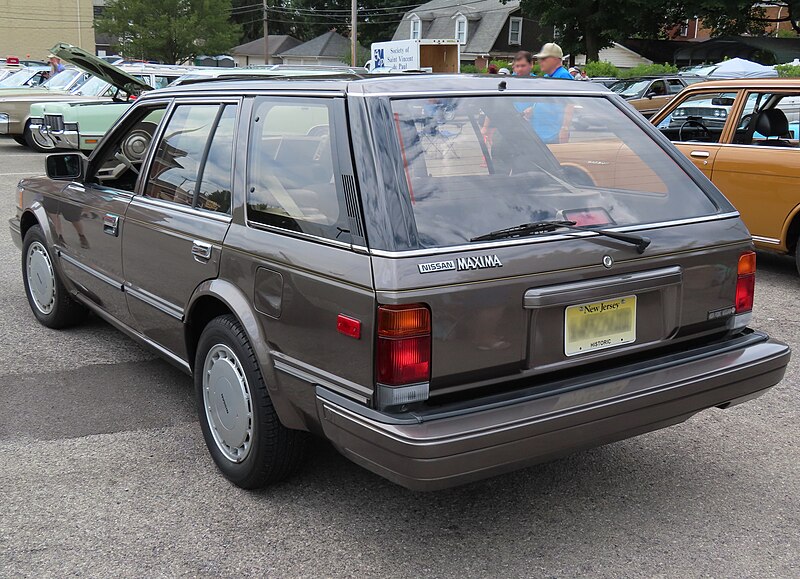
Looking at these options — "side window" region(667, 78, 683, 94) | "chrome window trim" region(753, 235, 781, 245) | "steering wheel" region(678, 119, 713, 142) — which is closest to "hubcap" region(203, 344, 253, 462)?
"chrome window trim" region(753, 235, 781, 245)

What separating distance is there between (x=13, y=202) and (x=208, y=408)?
9000mm

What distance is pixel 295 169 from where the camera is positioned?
3197mm

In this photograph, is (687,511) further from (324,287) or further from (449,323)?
(324,287)

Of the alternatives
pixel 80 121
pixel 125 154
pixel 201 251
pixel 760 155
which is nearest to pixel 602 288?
pixel 201 251

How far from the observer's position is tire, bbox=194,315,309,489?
3260mm

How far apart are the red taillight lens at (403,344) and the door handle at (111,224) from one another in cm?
227

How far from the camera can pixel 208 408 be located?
11.9 ft

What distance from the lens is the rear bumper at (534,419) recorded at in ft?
8.64

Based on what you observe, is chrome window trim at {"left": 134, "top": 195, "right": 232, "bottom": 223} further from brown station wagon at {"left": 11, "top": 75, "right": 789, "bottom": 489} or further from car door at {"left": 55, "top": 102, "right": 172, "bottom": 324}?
car door at {"left": 55, "top": 102, "right": 172, "bottom": 324}

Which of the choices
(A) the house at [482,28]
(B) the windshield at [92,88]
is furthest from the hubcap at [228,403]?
(A) the house at [482,28]

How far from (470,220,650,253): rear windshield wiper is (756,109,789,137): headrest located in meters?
4.85

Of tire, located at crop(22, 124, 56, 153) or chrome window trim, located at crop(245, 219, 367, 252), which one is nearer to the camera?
chrome window trim, located at crop(245, 219, 367, 252)

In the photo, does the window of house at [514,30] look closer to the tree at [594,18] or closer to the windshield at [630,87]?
the tree at [594,18]

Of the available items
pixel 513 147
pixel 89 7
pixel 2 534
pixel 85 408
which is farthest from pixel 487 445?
pixel 89 7
